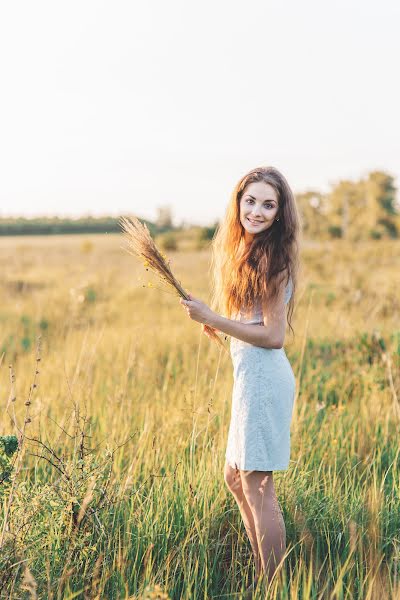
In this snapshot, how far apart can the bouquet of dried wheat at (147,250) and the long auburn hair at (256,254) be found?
0.82 feet

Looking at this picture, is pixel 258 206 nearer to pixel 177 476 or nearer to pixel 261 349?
pixel 261 349

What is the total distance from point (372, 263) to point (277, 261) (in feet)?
53.7

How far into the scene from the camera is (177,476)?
9.23ft

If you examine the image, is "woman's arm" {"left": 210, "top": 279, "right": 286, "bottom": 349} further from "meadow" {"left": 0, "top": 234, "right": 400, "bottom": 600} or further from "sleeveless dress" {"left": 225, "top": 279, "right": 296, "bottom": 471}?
"meadow" {"left": 0, "top": 234, "right": 400, "bottom": 600}

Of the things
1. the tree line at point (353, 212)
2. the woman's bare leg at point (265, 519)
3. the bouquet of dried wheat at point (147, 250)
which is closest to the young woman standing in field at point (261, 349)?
the woman's bare leg at point (265, 519)

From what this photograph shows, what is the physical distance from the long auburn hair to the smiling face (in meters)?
0.03

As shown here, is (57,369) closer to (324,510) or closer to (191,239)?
(324,510)

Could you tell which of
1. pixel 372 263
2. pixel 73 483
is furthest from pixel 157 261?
pixel 372 263

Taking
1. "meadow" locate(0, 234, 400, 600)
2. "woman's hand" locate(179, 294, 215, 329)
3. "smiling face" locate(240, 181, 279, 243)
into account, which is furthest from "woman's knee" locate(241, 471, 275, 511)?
"smiling face" locate(240, 181, 279, 243)

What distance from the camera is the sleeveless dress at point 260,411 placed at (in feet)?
7.60

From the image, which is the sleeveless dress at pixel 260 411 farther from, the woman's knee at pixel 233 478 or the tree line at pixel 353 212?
the tree line at pixel 353 212

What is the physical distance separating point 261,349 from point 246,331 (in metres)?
0.12

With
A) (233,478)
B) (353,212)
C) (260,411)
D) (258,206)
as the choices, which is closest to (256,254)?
(258,206)

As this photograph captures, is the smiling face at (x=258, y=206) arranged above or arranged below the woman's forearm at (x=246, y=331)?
above
